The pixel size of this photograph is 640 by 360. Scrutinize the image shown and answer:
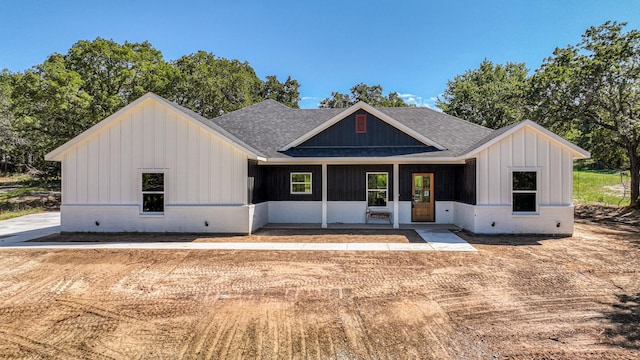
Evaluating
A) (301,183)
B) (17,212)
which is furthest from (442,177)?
(17,212)

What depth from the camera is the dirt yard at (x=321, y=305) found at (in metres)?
4.34

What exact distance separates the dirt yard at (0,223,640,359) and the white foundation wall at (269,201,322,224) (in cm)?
515

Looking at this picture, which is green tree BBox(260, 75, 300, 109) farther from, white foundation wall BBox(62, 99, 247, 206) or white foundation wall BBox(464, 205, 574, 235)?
white foundation wall BBox(464, 205, 574, 235)

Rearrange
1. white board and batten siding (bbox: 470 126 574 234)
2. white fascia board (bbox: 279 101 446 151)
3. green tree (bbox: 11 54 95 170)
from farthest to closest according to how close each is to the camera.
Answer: green tree (bbox: 11 54 95 170) < white fascia board (bbox: 279 101 446 151) < white board and batten siding (bbox: 470 126 574 234)

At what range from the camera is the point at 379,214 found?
551 inches

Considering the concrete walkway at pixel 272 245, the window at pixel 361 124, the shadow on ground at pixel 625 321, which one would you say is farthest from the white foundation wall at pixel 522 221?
the shadow on ground at pixel 625 321

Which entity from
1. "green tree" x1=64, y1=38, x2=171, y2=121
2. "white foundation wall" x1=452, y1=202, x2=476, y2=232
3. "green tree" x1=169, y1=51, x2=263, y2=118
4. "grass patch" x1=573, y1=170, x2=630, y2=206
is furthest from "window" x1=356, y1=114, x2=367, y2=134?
"grass patch" x1=573, y1=170, x2=630, y2=206

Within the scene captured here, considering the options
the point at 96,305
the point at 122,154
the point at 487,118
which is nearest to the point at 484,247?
the point at 96,305

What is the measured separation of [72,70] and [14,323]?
2397 cm

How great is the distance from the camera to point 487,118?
29.3 m

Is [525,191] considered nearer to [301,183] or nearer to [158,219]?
[301,183]

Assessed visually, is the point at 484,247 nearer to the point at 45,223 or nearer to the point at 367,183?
the point at 367,183

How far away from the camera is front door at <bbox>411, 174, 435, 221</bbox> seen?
14125 millimetres

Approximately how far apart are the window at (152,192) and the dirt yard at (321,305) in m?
3.08
